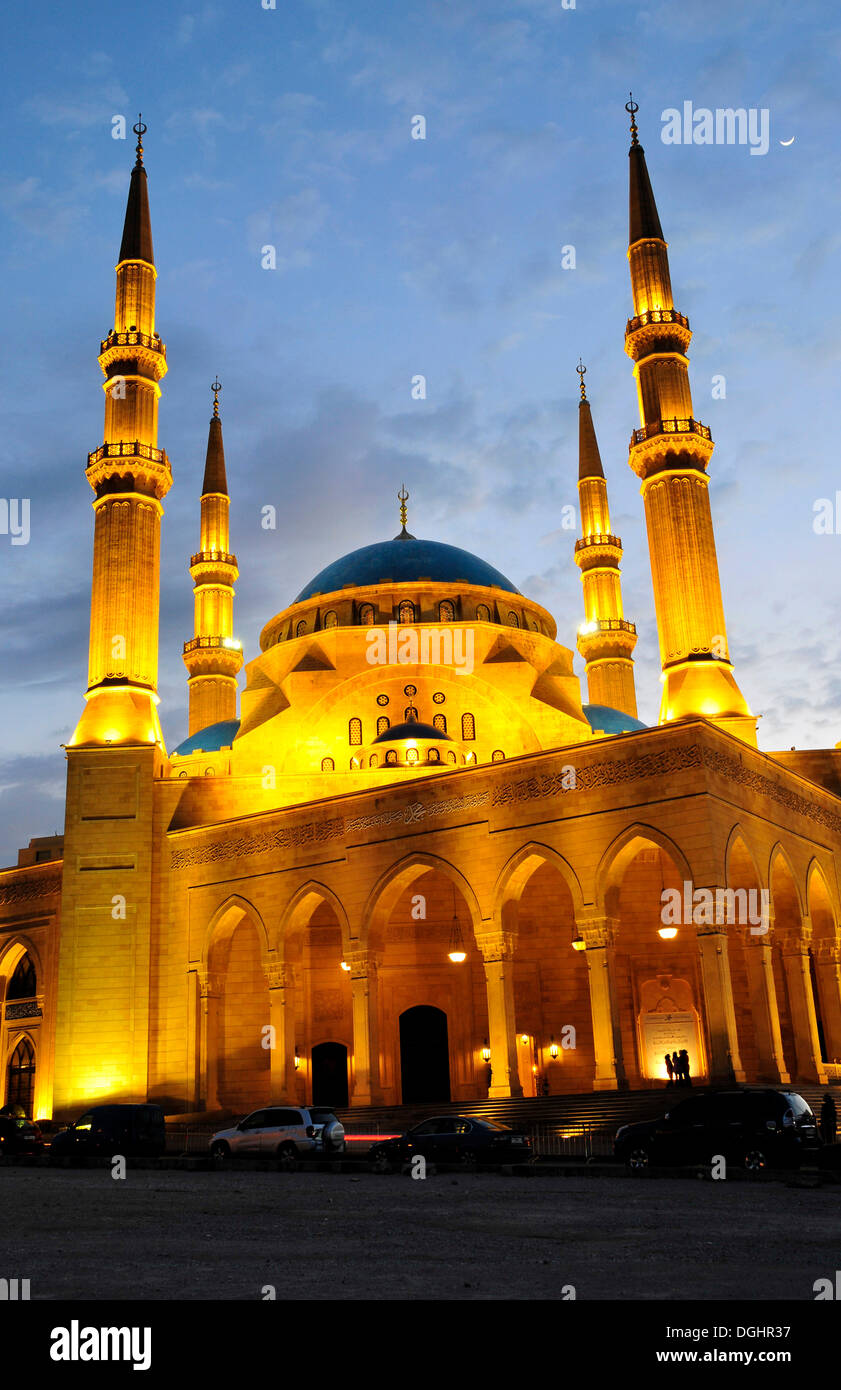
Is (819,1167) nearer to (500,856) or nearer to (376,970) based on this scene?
(500,856)

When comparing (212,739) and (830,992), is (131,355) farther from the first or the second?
(830,992)

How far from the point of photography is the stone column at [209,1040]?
2766 centimetres

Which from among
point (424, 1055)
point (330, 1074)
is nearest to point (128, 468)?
point (330, 1074)

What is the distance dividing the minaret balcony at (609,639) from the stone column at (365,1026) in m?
18.7

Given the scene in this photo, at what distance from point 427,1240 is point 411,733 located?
22.1m

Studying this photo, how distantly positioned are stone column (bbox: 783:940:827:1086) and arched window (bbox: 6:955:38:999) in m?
19.6

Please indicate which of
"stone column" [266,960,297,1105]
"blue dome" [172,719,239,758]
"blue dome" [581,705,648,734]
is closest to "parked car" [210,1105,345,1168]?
"stone column" [266,960,297,1105]

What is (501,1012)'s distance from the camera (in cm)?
2384

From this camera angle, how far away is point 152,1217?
10.1m

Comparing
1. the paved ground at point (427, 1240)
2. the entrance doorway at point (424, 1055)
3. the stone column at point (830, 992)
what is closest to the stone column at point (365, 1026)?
the entrance doorway at point (424, 1055)

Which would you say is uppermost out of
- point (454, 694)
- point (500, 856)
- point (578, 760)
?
point (454, 694)

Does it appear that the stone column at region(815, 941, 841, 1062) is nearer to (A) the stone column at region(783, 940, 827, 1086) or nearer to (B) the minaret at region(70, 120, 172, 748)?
(A) the stone column at region(783, 940, 827, 1086)
